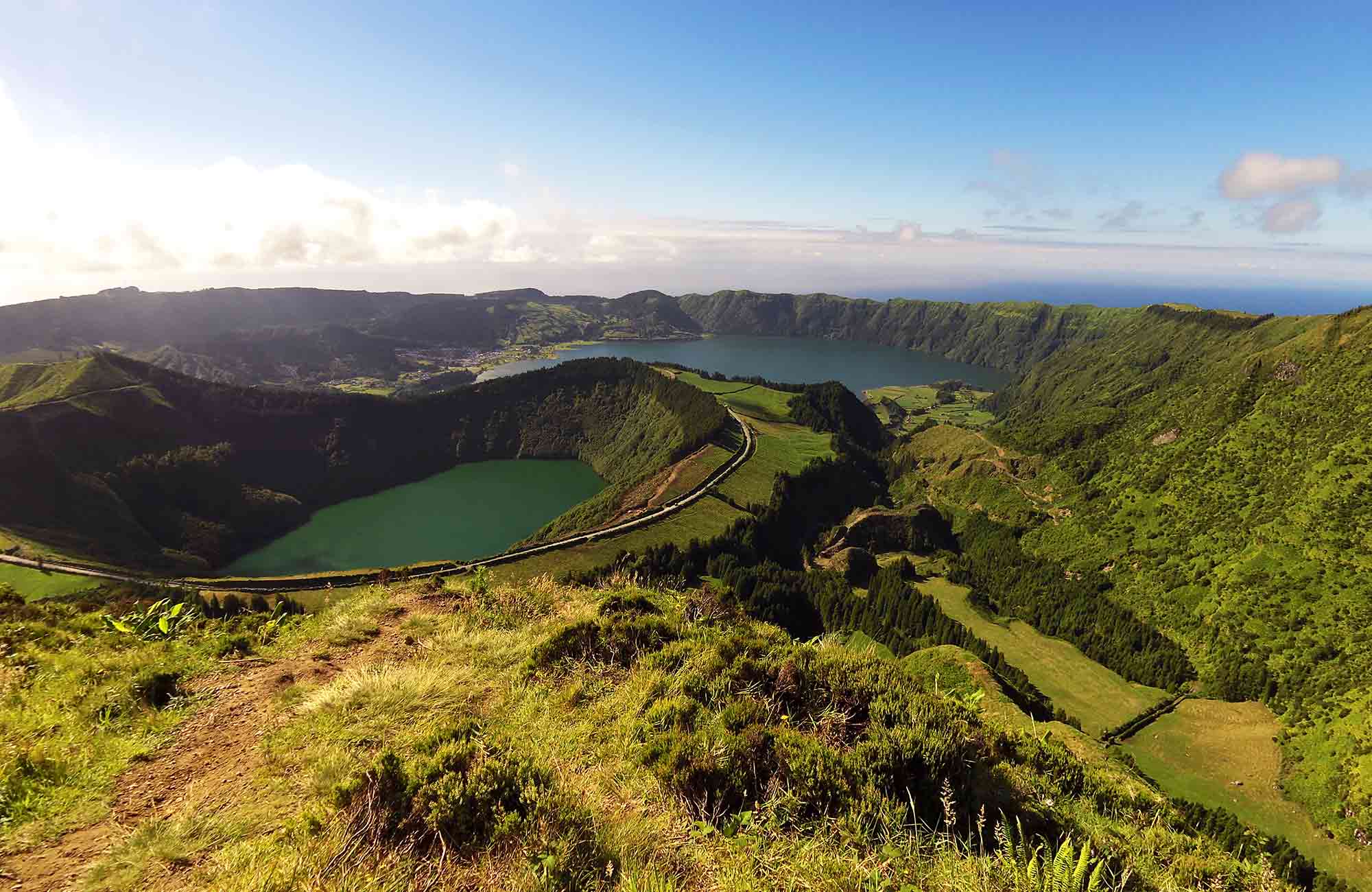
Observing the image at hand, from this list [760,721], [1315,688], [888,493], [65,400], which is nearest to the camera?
[760,721]

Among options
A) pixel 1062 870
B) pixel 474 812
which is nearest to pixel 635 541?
pixel 474 812

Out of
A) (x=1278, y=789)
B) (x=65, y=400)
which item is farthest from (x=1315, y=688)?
(x=65, y=400)

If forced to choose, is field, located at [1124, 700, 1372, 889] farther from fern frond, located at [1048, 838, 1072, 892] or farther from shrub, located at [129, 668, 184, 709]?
shrub, located at [129, 668, 184, 709]

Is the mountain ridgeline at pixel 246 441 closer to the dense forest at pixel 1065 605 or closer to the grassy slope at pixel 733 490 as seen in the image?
the grassy slope at pixel 733 490

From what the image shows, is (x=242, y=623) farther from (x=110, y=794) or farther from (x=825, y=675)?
(x=825, y=675)

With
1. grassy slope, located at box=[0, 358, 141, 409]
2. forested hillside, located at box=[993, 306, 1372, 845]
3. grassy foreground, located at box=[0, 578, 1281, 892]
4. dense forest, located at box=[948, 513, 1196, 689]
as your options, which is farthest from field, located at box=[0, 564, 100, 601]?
forested hillside, located at box=[993, 306, 1372, 845]

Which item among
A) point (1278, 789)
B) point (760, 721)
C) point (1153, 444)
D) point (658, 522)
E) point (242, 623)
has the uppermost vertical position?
point (760, 721)

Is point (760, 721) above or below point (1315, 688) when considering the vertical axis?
above

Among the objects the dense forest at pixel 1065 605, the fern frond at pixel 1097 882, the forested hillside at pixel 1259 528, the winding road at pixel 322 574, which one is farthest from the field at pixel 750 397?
the fern frond at pixel 1097 882
